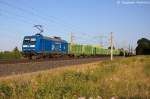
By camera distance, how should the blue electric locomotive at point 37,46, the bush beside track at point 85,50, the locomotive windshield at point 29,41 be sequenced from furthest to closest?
the bush beside track at point 85,50 < the locomotive windshield at point 29,41 < the blue electric locomotive at point 37,46

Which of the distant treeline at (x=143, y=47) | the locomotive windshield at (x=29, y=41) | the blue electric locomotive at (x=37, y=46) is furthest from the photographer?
the distant treeline at (x=143, y=47)

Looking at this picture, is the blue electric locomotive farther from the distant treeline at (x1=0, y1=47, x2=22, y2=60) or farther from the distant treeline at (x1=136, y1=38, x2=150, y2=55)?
the distant treeline at (x1=136, y1=38, x2=150, y2=55)

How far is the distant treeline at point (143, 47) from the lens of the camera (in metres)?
126

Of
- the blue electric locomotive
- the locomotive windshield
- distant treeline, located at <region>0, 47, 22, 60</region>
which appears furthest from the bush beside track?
the locomotive windshield

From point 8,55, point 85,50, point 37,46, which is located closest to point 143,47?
point 85,50

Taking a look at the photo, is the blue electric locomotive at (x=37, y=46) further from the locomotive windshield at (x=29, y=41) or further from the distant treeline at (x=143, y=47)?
the distant treeline at (x=143, y=47)

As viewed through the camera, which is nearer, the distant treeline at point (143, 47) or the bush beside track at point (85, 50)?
the bush beside track at point (85, 50)

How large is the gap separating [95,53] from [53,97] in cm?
7568

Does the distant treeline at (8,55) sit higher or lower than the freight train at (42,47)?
lower

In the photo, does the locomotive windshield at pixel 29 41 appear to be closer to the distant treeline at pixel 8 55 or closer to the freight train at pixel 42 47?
Result: the freight train at pixel 42 47

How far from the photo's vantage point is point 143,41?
5084 inches

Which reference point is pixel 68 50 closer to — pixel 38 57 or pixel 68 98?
pixel 38 57

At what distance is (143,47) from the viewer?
420 ft

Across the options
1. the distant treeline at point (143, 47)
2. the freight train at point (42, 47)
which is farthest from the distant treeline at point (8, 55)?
the distant treeline at point (143, 47)
